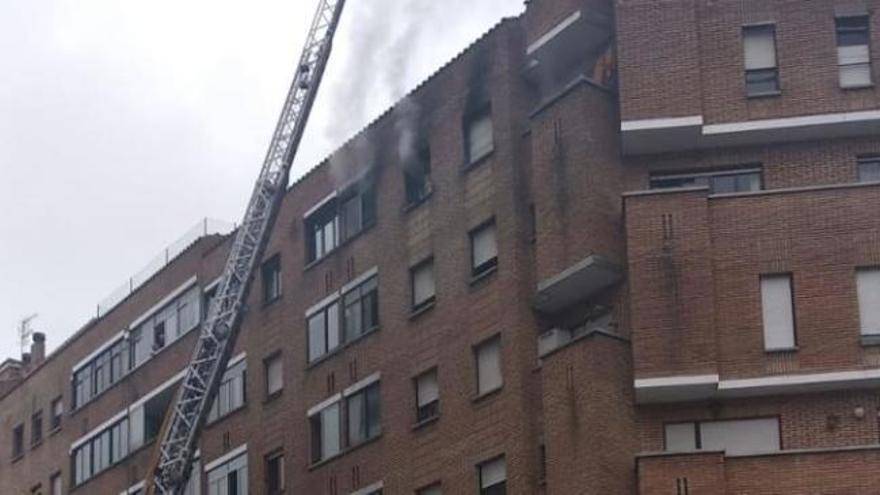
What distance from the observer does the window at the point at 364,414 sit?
183 feet

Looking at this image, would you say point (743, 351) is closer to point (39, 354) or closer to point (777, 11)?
point (777, 11)

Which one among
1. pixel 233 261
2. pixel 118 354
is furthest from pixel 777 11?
pixel 118 354

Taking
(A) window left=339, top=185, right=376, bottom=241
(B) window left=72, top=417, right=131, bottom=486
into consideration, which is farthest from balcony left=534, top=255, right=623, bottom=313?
(B) window left=72, top=417, right=131, bottom=486

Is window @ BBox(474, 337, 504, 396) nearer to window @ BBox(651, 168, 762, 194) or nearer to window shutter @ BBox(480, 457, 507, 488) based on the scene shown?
window shutter @ BBox(480, 457, 507, 488)

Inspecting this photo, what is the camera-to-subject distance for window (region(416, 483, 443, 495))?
52.5 m

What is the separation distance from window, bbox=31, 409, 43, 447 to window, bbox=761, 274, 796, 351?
37.2 meters

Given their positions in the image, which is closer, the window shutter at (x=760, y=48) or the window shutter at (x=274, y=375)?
the window shutter at (x=760, y=48)

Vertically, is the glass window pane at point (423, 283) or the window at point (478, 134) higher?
the window at point (478, 134)

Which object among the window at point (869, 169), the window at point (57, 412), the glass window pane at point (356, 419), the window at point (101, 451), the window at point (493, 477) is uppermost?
the window at point (57, 412)

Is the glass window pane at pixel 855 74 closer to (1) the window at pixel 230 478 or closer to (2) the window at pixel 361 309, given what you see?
(2) the window at pixel 361 309

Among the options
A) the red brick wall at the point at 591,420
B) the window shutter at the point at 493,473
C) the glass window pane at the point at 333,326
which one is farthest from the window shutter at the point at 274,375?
the red brick wall at the point at 591,420

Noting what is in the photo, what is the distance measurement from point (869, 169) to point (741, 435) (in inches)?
267

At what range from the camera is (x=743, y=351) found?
152 feet

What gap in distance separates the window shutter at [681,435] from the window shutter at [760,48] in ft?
27.4
